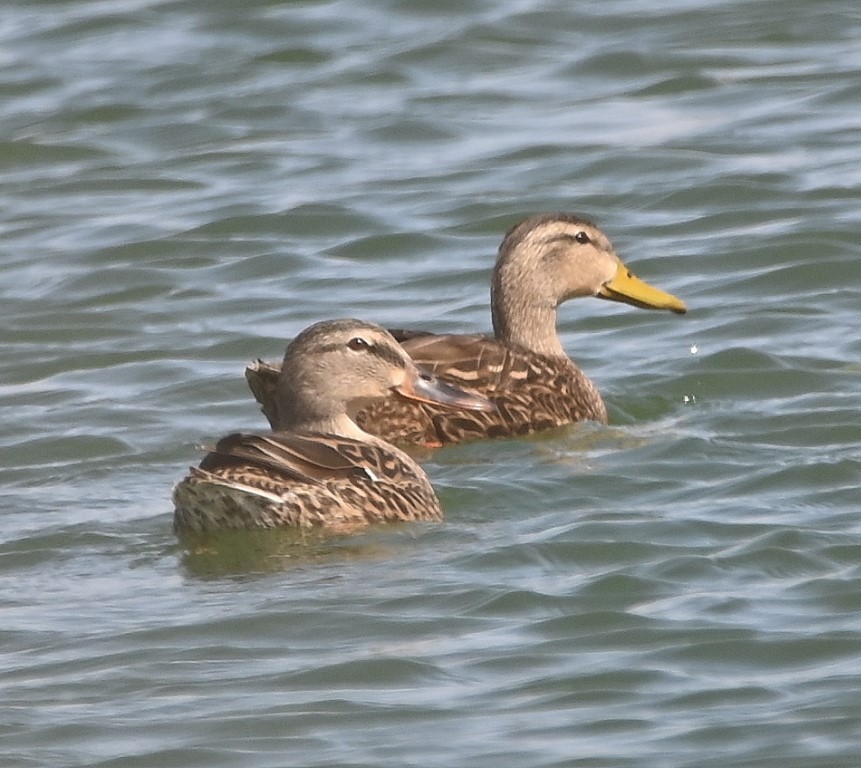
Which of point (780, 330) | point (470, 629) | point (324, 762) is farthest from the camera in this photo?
point (780, 330)

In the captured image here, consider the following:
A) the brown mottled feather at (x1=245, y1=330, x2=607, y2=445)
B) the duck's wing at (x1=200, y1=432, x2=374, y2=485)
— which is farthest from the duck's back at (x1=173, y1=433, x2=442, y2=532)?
the brown mottled feather at (x1=245, y1=330, x2=607, y2=445)

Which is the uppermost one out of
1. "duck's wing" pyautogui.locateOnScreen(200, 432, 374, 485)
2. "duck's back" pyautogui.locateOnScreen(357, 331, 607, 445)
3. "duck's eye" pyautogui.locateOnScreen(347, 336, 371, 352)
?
"duck's eye" pyautogui.locateOnScreen(347, 336, 371, 352)

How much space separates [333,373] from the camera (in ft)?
34.1

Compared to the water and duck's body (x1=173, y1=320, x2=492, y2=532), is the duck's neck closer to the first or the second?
the water

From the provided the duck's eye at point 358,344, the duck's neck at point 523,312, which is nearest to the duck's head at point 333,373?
the duck's eye at point 358,344

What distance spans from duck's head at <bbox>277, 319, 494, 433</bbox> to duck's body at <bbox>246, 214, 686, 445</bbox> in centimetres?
24

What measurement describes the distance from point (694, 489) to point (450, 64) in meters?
9.52

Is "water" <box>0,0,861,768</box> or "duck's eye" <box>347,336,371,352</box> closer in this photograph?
"water" <box>0,0,861,768</box>

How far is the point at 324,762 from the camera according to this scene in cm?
720

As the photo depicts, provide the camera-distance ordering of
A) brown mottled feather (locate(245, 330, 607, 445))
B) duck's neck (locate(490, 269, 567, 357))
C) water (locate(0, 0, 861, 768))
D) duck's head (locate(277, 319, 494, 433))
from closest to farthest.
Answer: water (locate(0, 0, 861, 768)) → duck's head (locate(277, 319, 494, 433)) → brown mottled feather (locate(245, 330, 607, 445)) → duck's neck (locate(490, 269, 567, 357))

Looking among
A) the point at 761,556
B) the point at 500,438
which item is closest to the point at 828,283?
the point at 500,438

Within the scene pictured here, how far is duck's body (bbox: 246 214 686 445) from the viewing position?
11.5 meters

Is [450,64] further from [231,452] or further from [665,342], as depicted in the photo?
[231,452]

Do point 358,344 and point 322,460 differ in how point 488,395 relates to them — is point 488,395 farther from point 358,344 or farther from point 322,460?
point 322,460
